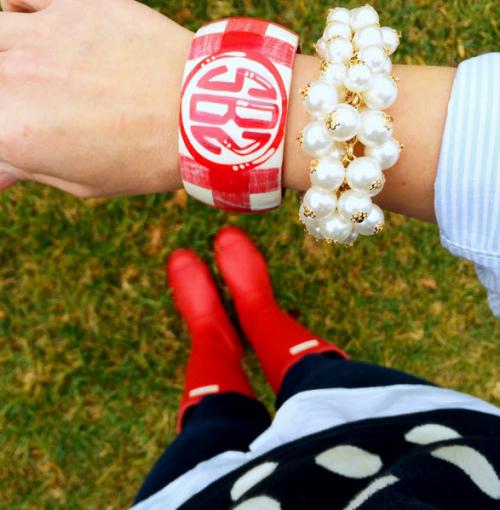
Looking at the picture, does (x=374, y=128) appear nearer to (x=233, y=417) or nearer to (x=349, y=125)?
(x=349, y=125)

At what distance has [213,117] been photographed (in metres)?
0.99

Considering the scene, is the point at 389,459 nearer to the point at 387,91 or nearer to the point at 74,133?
the point at 387,91

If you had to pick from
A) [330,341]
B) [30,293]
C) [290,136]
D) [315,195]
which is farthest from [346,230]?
[30,293]

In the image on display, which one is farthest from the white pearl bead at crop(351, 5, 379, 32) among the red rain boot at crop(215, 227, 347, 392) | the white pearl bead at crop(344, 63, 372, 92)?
the red rain boot at crop(215, 227, 347, 392)

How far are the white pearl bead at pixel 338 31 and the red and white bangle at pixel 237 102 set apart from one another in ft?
0.23

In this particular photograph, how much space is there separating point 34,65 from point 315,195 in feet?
2.07

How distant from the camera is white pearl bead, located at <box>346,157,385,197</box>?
94 cm

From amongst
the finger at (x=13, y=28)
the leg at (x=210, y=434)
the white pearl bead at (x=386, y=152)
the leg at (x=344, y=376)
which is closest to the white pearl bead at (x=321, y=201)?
the white pearl bead at (x=386, y=152)

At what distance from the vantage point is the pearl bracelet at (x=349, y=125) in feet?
3.09

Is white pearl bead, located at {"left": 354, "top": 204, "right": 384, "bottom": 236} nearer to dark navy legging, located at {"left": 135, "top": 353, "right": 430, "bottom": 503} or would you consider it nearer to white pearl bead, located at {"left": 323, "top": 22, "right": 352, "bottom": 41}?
white pearl bead, located at {"left": 323, "top": 22, "right": 352, "bottom": 41}

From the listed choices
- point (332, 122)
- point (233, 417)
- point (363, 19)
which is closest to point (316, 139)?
point (332, 122)

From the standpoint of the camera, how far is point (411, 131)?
39.8 inches

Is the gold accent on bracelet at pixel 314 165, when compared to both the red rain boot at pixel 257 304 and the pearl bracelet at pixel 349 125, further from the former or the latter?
the red rain boot at pixel 257 304

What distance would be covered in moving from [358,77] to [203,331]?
5.02ft
